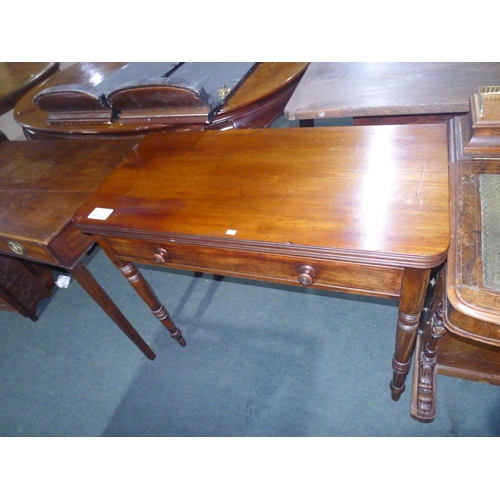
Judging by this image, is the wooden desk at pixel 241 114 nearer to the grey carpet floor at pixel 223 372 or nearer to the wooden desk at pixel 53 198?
the wooden desk at pixel 53 198

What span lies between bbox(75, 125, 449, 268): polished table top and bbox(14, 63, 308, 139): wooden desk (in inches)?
7.6

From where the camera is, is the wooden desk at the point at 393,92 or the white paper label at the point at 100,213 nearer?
the white paper label at the point at 100,213

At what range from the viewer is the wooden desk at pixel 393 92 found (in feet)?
3.63

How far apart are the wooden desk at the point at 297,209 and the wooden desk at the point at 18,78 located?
147 centimetres

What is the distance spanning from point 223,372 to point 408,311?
94cm

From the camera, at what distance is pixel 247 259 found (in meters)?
0.91

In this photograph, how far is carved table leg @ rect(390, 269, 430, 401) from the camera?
769mm

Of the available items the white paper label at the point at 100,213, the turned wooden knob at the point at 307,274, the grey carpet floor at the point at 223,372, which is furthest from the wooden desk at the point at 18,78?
the turned wooden knob at the point at 307,274

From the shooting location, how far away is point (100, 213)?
1004 mm

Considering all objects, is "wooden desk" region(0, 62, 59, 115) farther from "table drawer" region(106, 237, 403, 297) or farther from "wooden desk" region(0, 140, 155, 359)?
"table drawer" region(106, 237, 403, 297)

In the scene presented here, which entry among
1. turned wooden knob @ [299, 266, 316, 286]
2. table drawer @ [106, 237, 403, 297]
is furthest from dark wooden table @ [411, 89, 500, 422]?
turned wooden knob @ [299, 266, 316, 286]

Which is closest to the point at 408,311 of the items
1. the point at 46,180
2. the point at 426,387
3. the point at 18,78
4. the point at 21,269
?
the point at 426,387

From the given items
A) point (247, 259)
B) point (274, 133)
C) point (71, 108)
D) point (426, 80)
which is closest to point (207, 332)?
point (247, 259)

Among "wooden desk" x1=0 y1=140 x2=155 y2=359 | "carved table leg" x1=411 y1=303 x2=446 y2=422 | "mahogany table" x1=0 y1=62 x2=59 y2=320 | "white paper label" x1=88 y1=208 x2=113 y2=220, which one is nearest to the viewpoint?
"white paper label" x1=88 y1=208 x2=113 y2=220
